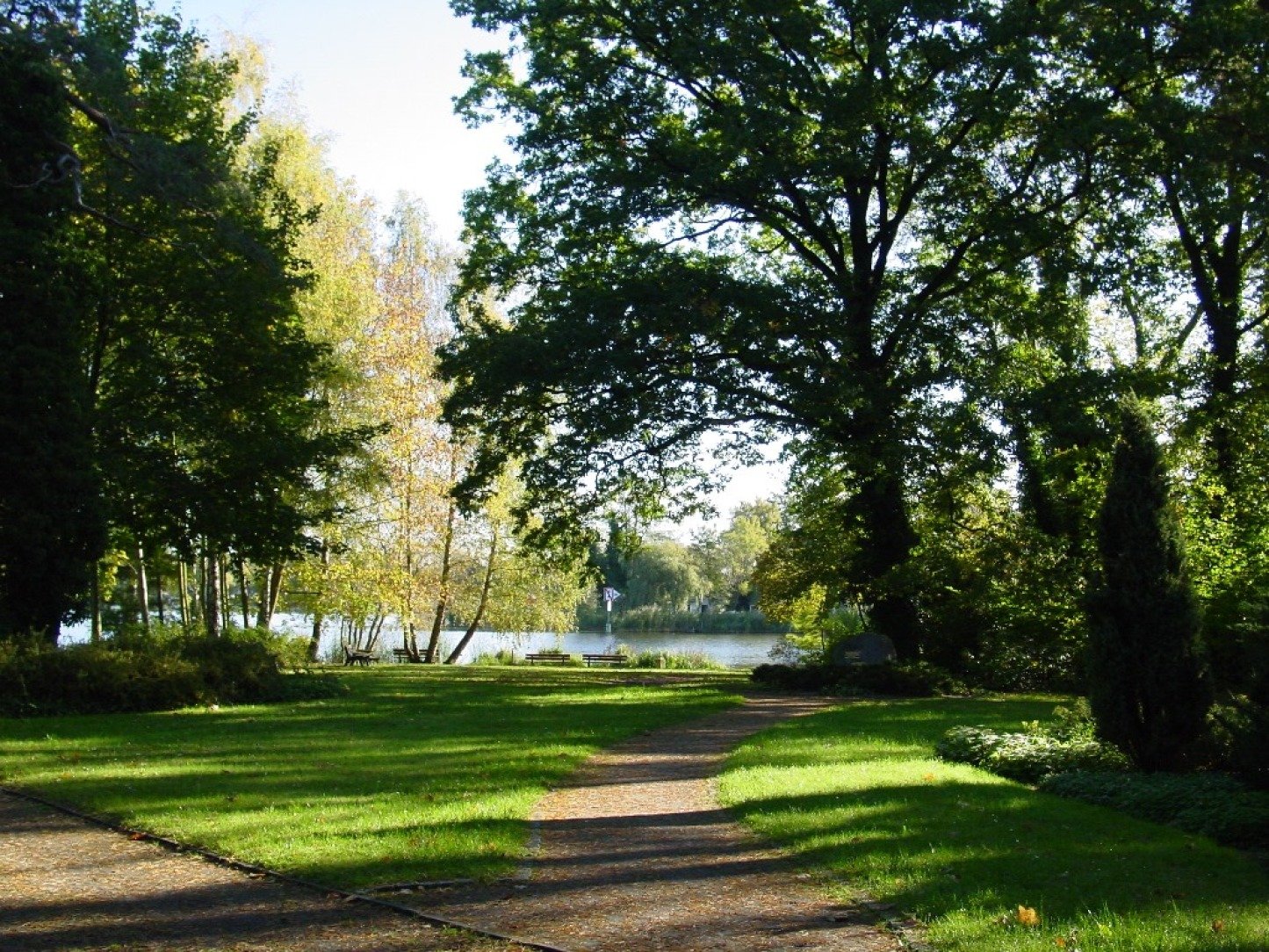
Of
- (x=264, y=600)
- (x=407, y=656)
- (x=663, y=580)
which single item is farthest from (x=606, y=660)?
(x=663, y=580)

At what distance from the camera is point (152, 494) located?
21562 mm

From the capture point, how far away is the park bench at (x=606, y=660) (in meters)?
39.9

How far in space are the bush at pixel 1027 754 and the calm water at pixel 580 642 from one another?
2580 centimetres

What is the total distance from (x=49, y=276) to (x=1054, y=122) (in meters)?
17.3

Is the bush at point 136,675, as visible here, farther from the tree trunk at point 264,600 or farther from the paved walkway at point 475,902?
the tree trunk at point 264,600

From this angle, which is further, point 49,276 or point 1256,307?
point 1256,307

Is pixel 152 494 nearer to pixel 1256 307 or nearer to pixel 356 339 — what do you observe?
pixel 356 339

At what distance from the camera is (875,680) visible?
22.4 metres

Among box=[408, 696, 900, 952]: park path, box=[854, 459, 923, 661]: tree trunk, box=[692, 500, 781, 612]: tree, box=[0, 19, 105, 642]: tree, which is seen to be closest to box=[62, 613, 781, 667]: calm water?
box=[692, 500, 781, 612]: tree

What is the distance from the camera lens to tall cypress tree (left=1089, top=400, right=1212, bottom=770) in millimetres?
10250

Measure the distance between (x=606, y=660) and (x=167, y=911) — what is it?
113ft

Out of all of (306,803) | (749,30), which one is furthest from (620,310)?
(306,803)

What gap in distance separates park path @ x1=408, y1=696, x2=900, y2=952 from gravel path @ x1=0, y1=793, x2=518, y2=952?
1.31 ft

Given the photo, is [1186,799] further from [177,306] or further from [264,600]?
[264,600]
